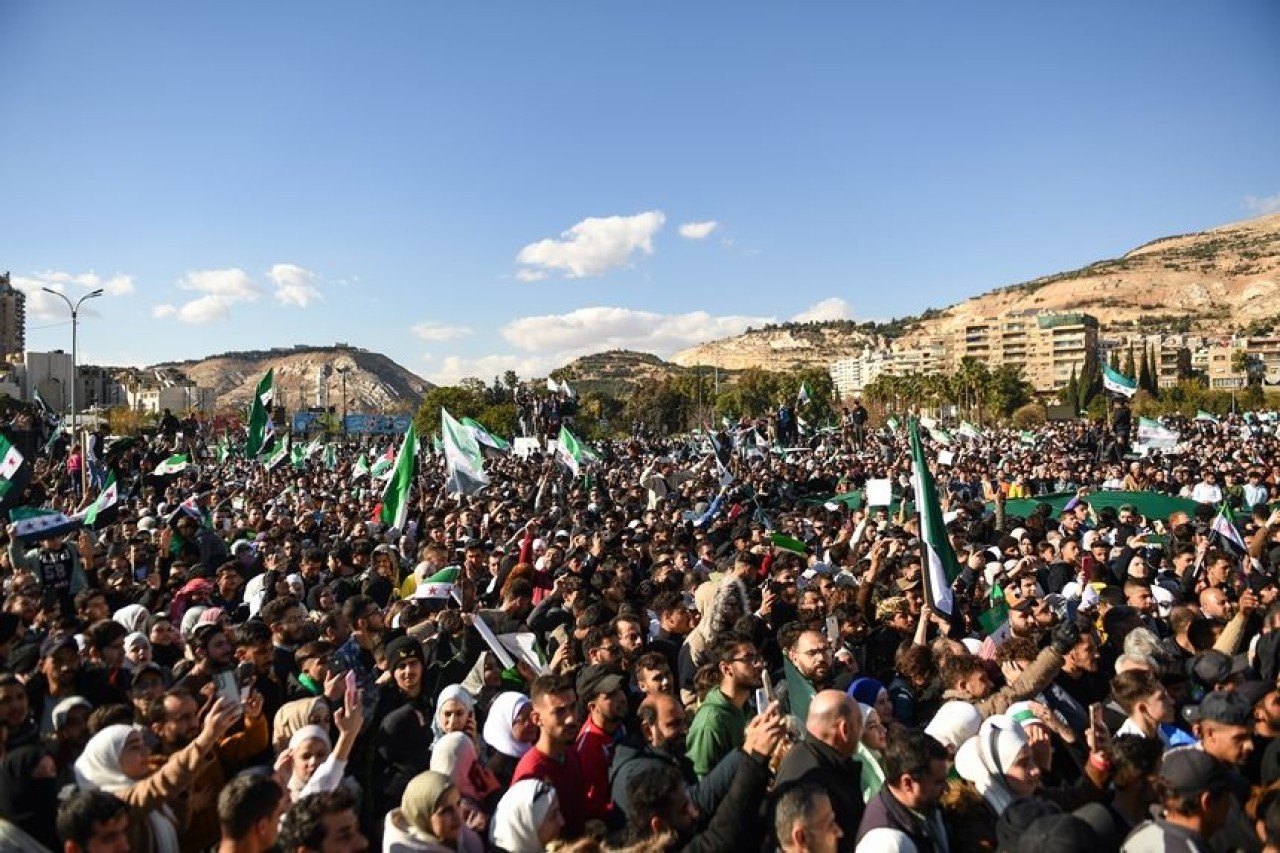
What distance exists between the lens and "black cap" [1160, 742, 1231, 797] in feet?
10.7

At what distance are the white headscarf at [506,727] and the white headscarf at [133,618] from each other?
13.5 feet

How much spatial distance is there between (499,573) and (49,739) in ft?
19.3

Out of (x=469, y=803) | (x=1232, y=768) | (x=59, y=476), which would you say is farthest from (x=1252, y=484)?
(x=59, y=476)

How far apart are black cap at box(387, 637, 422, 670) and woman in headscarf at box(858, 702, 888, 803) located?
2675 millimetres

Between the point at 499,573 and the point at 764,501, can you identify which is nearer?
the point at 499,573

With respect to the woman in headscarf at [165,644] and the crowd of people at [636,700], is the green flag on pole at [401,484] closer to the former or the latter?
the crowd of people at [636,700]

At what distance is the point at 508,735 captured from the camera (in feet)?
14.6

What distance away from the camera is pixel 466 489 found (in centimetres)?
1466

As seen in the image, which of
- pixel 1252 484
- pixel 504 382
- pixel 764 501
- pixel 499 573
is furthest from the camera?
pixel 504 382

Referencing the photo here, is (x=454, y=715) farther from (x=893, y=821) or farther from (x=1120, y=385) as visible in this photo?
(x=1120, y=385)

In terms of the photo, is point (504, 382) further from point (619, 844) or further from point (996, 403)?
point (619, 844)

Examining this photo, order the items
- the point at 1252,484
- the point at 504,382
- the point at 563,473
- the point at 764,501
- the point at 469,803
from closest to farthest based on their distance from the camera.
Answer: the point at 469,803
the point at 1252,484
the point at 764,501
the point at 563,473
the point at 504,382

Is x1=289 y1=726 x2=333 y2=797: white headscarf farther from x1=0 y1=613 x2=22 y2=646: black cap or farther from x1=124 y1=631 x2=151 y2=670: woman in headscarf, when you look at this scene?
x1=0 y1=613 x2=22 y2=646: black cap

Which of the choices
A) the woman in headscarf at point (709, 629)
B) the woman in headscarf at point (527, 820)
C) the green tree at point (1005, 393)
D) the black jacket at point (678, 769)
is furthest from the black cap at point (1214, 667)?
the green tree at point (1005, 393)
